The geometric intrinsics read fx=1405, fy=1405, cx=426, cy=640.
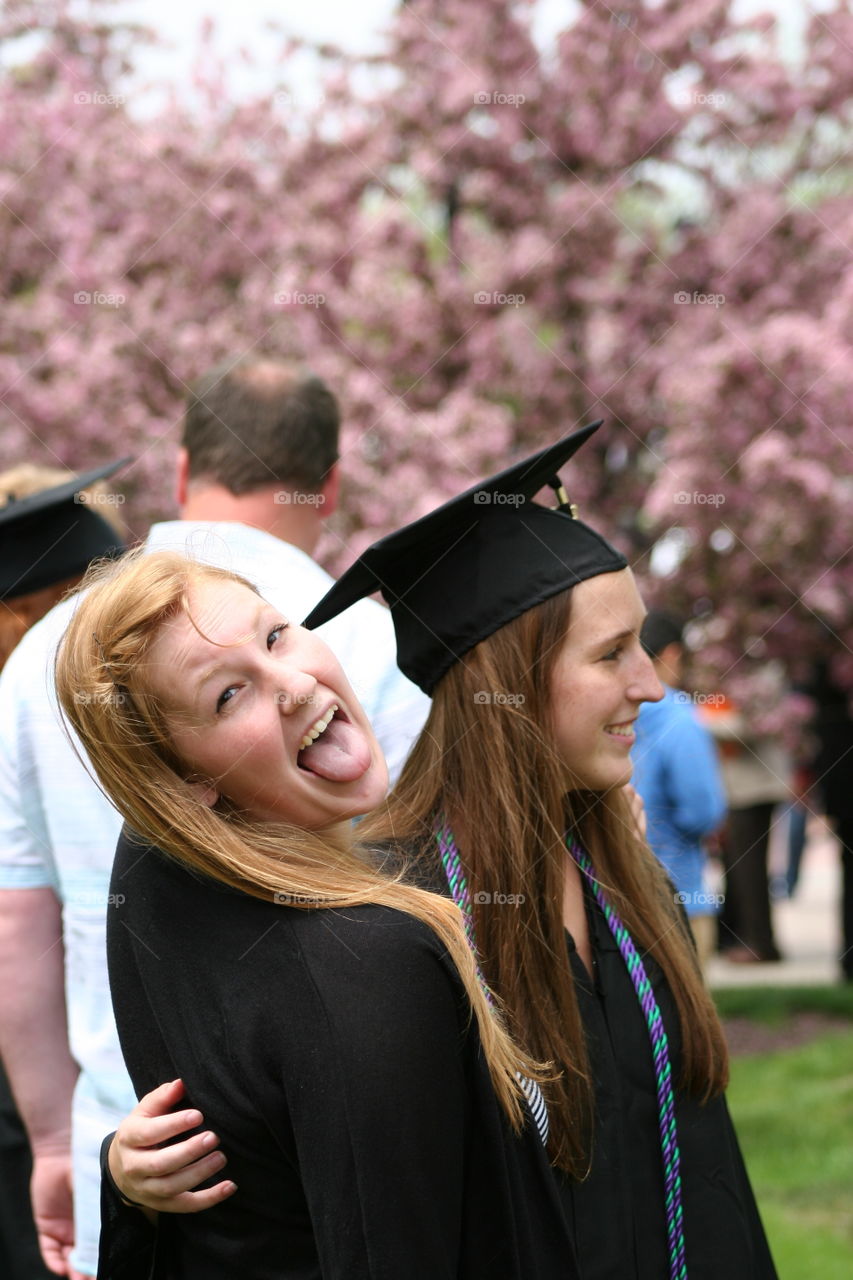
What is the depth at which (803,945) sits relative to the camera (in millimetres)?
10484

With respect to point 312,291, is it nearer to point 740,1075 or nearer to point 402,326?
point 402,326

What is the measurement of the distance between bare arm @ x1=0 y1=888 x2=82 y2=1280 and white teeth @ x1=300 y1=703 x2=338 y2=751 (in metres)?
1.23

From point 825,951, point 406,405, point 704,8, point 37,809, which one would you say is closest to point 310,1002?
point 37,809

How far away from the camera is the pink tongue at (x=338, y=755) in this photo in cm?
165

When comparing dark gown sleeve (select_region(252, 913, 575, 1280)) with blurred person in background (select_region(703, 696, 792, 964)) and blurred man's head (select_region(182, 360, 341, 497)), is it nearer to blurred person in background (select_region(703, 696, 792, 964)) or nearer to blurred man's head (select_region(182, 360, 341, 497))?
blurred man's head (select_region(182, 360, 341, 497))

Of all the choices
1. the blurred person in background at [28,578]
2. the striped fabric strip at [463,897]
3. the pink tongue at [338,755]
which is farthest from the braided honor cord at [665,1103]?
the blurred person in background at [28,578]

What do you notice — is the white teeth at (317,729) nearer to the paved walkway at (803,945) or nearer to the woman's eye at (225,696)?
the woman's eye at (225,696)

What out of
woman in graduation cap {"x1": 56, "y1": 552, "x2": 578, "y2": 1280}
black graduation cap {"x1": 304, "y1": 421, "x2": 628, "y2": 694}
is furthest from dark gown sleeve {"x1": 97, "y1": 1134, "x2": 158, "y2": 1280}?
black graduation cap {"x1": 304, "y1": 421, "x2": 628, "y2": 694}

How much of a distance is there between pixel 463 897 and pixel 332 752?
1.18 feet

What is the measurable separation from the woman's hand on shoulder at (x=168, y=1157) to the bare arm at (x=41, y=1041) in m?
1.16

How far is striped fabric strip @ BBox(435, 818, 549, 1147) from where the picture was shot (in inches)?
67.1

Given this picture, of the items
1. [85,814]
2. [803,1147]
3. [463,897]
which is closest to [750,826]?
[803,1147]

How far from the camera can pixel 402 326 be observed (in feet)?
25.5

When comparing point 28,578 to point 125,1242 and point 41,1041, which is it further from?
point 125,1242
